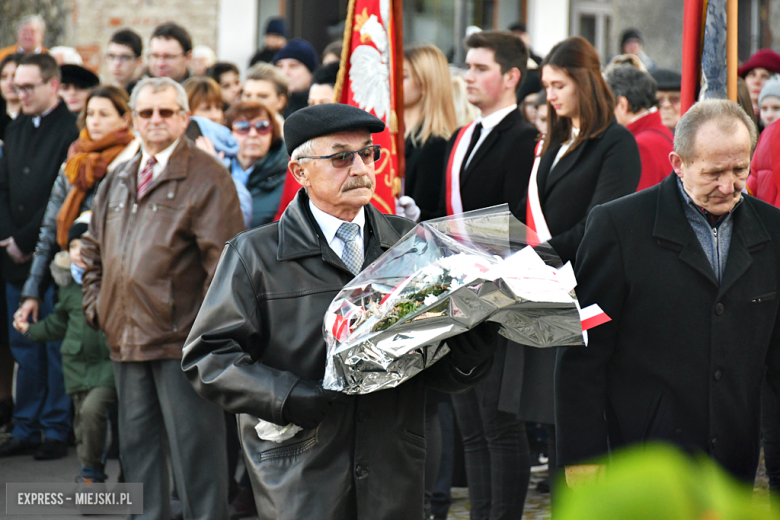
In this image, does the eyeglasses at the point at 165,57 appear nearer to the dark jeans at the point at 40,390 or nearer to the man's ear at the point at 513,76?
the dark jeans at the point at 40,390

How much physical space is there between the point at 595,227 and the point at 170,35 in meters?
6.02

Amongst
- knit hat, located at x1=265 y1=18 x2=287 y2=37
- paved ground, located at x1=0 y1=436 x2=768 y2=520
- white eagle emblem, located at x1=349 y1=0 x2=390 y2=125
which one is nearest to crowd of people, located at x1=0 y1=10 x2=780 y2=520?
paved ground, located at x1=0 y1=436 x2=768 y2=520

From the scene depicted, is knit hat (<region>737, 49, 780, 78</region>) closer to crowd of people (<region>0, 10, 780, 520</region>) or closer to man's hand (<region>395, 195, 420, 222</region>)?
crowd of people (<region>0, 10, 780, 520</region>)

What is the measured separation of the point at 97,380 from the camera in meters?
5.62

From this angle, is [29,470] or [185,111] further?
[29,470]

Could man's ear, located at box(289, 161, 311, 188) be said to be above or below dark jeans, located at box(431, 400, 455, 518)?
above

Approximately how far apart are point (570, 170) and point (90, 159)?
303 cm

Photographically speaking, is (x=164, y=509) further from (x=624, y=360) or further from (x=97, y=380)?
(x=624, y=360)

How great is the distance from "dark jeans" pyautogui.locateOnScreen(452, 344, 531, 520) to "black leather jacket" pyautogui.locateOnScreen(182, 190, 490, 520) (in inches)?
67.3

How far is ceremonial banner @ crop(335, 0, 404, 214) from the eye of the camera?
5.00m

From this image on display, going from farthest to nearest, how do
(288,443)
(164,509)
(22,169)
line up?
(22,169)
(164,509)
(288,443)

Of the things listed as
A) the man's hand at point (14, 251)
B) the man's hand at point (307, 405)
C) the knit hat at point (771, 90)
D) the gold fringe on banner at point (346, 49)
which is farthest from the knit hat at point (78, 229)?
the knit hat at point (771, 90)

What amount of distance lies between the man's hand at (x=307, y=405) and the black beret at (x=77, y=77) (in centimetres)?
628

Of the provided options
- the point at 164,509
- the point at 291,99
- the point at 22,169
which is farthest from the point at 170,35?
the point at 164,509
